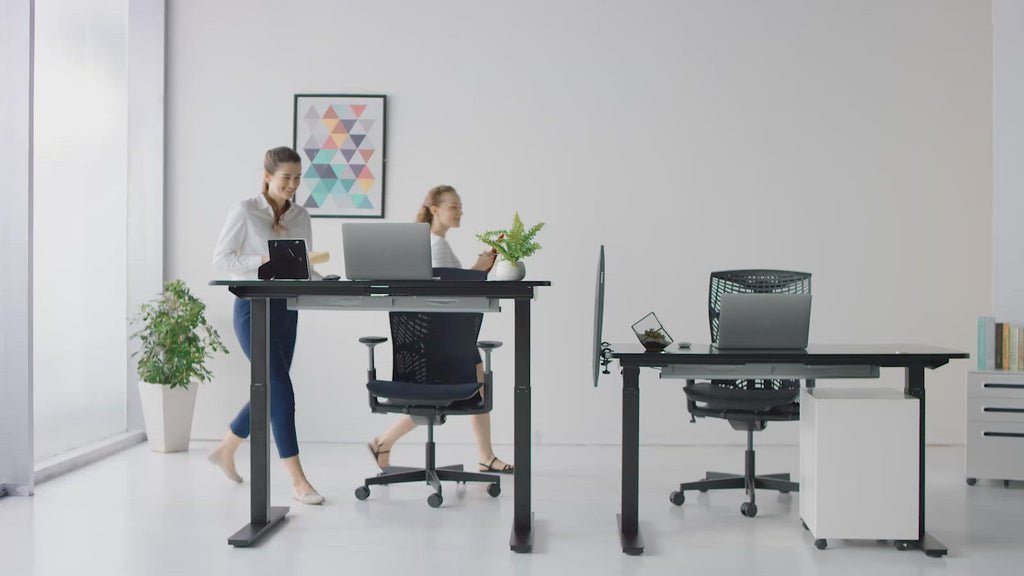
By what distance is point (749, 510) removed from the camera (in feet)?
11.3

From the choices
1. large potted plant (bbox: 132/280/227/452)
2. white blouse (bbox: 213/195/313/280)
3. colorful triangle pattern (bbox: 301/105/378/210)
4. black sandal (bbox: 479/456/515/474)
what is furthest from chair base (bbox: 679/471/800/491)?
large potted plant (bbox: 132/280/227/452)

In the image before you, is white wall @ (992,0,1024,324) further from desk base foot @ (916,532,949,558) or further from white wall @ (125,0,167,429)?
white wall @ (125,0,167,429)

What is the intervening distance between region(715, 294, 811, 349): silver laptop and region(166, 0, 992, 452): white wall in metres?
2.24

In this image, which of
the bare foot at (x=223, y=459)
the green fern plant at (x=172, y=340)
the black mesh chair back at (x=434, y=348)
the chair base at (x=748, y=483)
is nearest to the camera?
the chair base at (x=748, y=483)

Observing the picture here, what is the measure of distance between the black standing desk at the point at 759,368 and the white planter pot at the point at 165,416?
3.06 m

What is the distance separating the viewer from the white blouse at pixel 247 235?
3.62 m

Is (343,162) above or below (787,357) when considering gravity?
above

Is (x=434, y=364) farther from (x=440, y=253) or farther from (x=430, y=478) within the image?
(x=440, y=253)

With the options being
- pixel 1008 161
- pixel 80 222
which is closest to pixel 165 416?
pixel 80 222

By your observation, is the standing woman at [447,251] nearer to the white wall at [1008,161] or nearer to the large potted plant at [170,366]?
the large potted plant at [170,366]

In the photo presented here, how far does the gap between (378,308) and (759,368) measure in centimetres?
147

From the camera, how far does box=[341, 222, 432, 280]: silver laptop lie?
119 inches

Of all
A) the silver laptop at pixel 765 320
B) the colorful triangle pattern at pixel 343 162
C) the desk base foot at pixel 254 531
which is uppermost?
the colorful triangle pattern at pixel 343 162

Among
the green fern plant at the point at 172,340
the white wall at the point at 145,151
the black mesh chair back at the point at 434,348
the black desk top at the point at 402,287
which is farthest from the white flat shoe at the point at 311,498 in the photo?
the white wall at the point at 145,151
